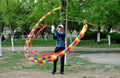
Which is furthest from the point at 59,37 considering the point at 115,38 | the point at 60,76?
the point at 115,38

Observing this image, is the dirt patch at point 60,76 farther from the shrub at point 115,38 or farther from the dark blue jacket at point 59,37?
the shrub at point 115,38

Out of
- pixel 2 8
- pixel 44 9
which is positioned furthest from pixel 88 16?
pixel 2 8

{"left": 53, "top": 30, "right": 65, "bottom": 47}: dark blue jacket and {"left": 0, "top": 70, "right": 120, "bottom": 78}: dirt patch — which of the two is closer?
{"left": 0, "top": 70, "right": 120, "bottom": 78}: dirt patch

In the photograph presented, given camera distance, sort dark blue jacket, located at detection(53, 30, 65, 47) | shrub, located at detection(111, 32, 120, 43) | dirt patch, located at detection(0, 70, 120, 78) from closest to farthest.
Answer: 1. dirt patch, located at detection(0, 70, 120, 78)
2. dark blue jacket, located at detection(53, 30, 65, 47)
3. shrub, located at detection(111, 32, 120, 43)

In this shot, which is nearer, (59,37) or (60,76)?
(60,76)

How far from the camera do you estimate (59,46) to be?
40.8ft

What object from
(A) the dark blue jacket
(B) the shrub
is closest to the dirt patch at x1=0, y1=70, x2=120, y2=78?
(A) the dark blue jacket

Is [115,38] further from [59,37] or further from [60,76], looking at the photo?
[60,76]

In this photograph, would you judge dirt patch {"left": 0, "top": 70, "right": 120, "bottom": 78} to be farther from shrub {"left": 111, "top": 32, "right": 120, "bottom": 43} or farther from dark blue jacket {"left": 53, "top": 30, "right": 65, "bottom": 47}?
shrub {"left": 111, "top": 32, "right": 120, "bottom": 43}

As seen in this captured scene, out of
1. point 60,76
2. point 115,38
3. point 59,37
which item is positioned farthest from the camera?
point 115,38

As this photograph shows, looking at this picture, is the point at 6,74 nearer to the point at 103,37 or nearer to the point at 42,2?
the point at 42,2

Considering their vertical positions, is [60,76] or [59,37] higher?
[59,37]

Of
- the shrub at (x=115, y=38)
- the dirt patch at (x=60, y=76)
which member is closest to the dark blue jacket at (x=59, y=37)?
the dirt patch at (x=60, y=76)

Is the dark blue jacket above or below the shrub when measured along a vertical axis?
above
